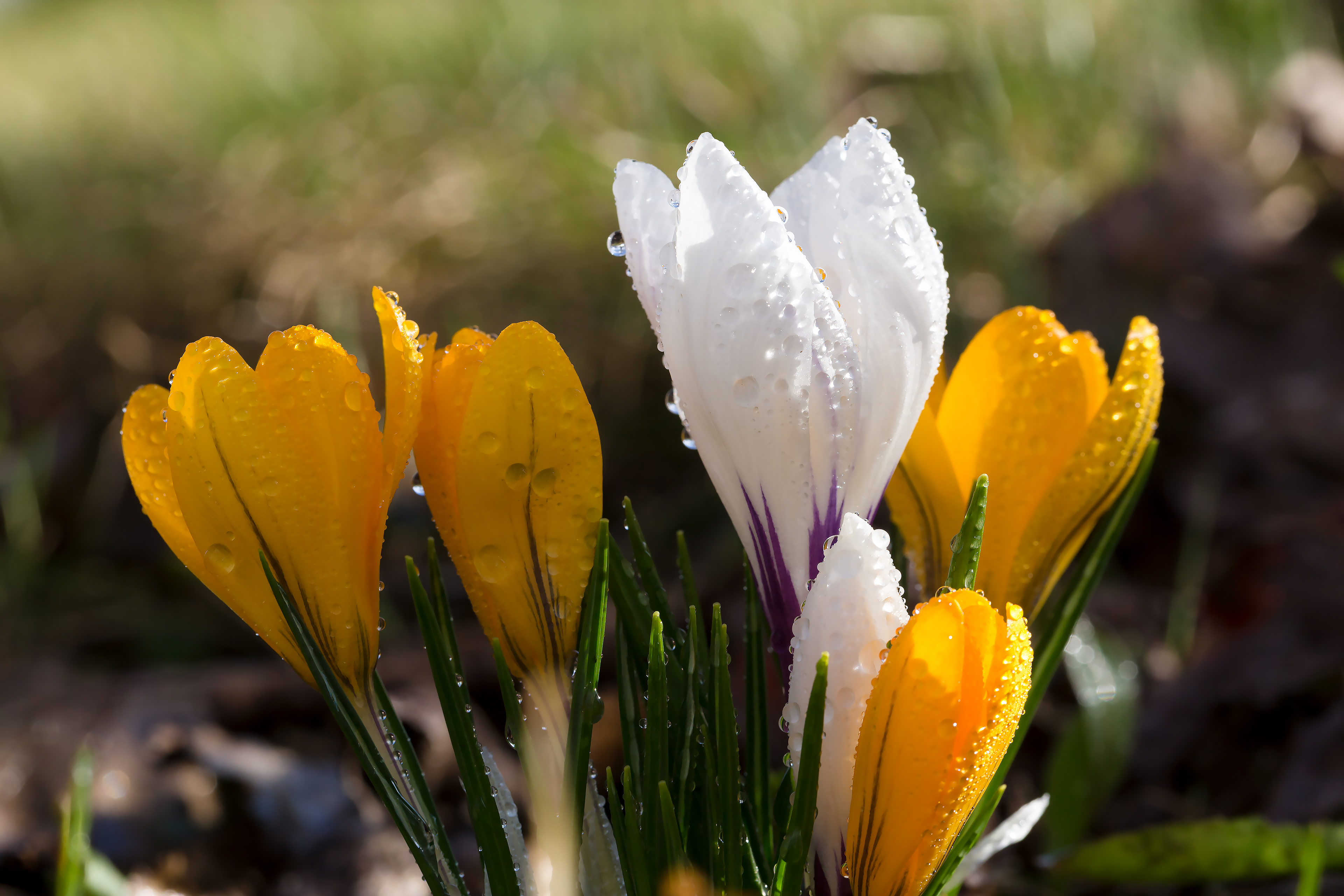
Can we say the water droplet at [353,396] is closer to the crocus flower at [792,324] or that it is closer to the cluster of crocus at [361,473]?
the cluster of crocus at [361,473]

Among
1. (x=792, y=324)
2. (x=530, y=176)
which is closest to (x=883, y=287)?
(x=792, y=324)

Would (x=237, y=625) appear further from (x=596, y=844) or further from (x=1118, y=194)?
(x=1118, y=194)

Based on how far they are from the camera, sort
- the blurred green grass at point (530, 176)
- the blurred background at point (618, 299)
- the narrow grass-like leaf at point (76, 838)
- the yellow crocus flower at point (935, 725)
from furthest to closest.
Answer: the blurred green grass at point (530, 176) < the blurred background at point (618, 299) < the narrow grass-like leaf at point (76, 838) < the yellow crocus flower at point (935, 725)

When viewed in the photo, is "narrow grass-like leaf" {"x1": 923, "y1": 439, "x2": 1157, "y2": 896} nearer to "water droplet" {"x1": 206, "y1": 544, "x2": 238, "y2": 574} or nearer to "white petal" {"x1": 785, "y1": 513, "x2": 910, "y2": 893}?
"white petal" {"x1": 785, "y1": 513, "x2": 910, "y2": 893}

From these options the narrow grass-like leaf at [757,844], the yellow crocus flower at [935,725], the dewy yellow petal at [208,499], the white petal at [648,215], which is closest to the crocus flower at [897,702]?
the yellow crocus flower at [935,725]

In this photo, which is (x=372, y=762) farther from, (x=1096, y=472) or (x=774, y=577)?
(x=1096, y=472)

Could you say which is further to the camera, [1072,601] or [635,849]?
[1072,601]

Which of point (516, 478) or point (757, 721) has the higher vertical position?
point (516, 478)
